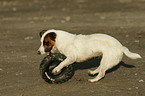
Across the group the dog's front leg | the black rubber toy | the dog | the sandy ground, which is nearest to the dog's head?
the dog

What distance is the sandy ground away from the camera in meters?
6.56

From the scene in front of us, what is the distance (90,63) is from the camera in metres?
8.55

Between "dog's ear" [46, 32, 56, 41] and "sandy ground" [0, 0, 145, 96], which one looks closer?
"sandy ground" [0, 0, 145, 96]

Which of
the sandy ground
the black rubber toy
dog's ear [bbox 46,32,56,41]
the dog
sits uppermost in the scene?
dog's ear [bbox 46,32,56,41]

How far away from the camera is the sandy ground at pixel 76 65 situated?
6.56 metres

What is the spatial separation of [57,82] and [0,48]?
4.79 meters

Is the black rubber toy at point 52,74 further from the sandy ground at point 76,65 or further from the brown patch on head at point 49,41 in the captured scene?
the brown patch on head at point 49,41

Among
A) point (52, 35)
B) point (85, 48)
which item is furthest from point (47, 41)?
point (85, 48)

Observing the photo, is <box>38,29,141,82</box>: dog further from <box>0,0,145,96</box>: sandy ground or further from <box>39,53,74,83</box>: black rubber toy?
<box>0,0,145,96</box>: sandy ground

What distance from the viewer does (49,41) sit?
7078 mm

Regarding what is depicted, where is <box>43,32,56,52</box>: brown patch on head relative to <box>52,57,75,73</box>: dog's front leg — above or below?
above

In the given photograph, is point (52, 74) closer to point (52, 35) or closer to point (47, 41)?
point (47, 41)

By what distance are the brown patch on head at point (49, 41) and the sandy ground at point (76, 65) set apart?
33.9 inches

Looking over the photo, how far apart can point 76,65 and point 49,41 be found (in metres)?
1.61
